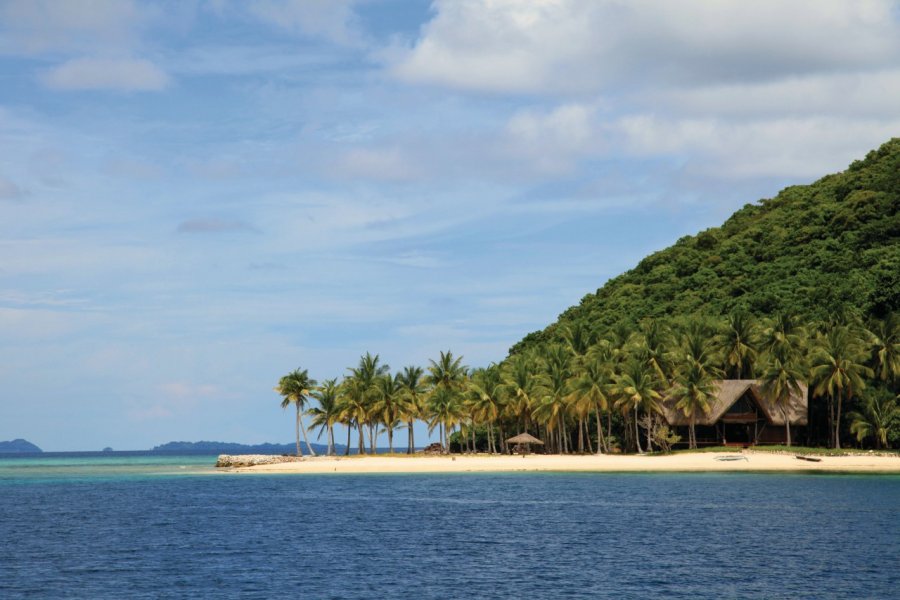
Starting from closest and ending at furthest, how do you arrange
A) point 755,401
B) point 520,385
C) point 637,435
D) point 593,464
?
1. point 593,464
2. point 755,401
3. point 637,435
4. point 520,385

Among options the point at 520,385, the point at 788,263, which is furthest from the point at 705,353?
the point at 788,263

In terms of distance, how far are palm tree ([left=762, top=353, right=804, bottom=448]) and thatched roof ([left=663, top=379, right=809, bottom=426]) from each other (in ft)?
13.0

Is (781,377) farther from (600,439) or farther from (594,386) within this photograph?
(600,439)

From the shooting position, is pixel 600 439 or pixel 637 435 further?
pixel 600 439

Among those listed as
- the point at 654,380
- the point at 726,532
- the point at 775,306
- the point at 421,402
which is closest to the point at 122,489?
the point at 421,402

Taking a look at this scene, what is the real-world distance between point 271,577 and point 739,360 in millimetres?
72873

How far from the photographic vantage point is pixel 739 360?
102m

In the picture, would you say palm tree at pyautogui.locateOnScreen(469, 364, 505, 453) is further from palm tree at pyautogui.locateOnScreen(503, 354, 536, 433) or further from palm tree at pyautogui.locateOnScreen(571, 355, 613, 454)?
palm tree at pyautogui.locateOnScreen(571, 355, 613, 454)

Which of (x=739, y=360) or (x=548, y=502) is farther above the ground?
(x=739, y=360)

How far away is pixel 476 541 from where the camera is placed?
4784cm

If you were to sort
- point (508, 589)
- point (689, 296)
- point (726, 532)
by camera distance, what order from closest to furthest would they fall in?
point (508, 589)
point (726, 532)
point (689, 296)

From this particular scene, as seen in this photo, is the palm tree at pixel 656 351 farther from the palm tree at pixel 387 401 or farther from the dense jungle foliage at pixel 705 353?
the palm tree at pixel 387 401

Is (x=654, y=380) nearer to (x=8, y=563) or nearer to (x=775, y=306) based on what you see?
(x=775, y=306)

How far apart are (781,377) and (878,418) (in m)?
9.03
